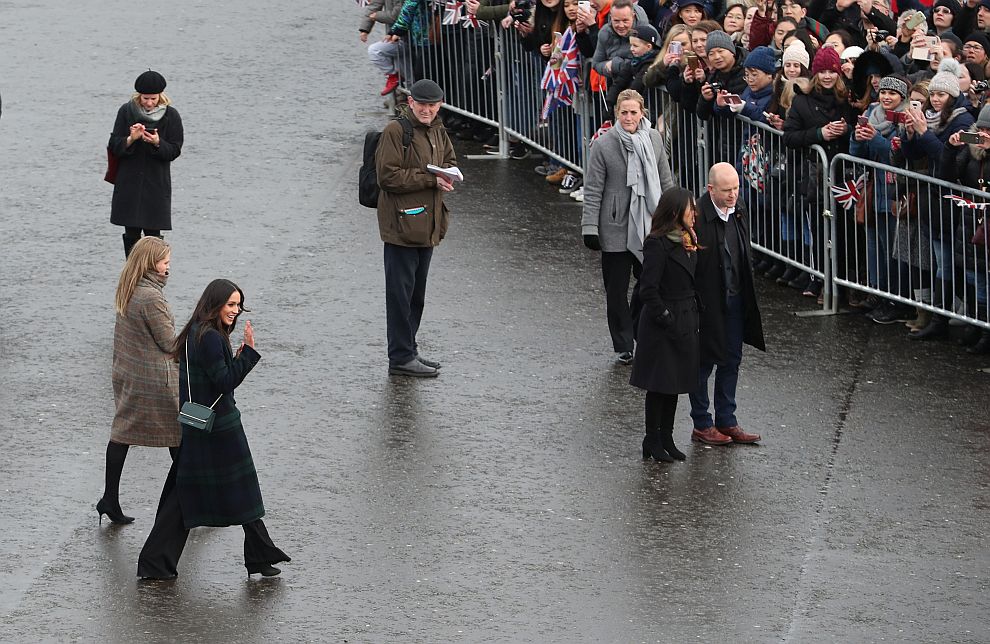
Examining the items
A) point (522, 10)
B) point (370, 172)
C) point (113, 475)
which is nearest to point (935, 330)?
point (370, 172)

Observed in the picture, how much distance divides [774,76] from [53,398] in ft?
20.0

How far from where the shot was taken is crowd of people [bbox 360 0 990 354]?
12.6 meters

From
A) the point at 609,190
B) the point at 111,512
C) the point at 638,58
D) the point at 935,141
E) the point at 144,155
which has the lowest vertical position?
the point at 111,512

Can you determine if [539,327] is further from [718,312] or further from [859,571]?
[859,571]

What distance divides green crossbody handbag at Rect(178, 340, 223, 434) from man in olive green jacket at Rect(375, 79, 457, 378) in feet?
11.0

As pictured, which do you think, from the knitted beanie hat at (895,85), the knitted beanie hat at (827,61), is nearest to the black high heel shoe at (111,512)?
the knitted beanie hat at (895,85)

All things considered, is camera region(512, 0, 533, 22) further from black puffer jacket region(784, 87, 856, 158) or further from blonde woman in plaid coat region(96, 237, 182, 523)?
blonde woman in plaid coat region(96, 237, 182, 523)

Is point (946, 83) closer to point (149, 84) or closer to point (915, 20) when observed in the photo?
point (915, 20)

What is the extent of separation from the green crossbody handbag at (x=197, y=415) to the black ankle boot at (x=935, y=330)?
599 centimetres

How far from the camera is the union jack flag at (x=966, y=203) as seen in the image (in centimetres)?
1221

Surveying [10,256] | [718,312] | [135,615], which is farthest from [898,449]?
[10,256]

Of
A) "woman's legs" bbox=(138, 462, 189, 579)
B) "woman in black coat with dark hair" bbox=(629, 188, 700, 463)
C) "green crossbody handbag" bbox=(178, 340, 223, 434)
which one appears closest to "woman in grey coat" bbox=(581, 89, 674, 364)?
"woman in black coat with dark hair" bbox=(629, 188, 700, 463)

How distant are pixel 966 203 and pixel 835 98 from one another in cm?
169

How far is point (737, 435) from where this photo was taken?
1105 cm
